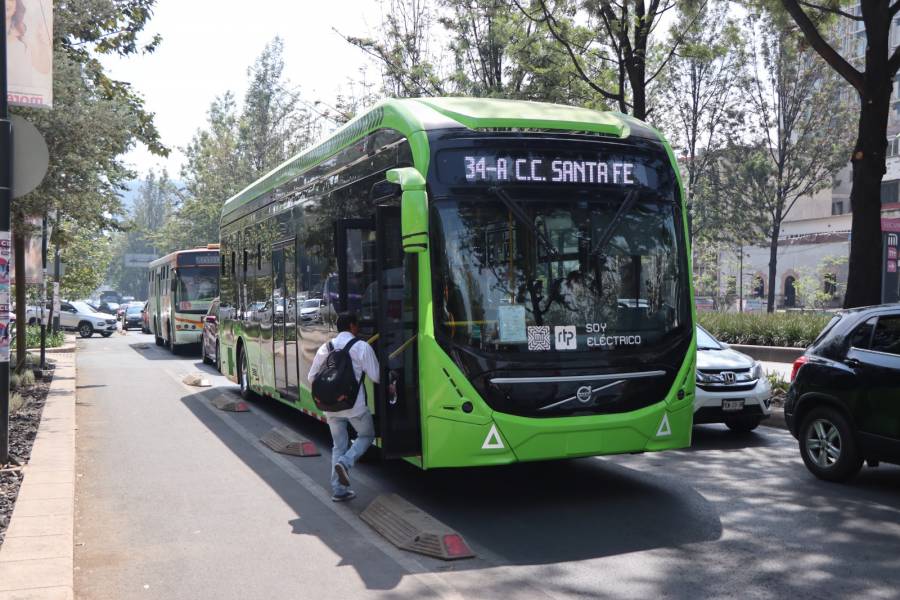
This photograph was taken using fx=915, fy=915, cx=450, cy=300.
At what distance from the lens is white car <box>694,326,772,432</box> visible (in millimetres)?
11078

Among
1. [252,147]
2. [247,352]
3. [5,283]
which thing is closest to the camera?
[5,283]

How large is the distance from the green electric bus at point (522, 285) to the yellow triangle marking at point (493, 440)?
0.02m

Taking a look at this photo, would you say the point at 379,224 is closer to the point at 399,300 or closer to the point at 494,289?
the point at 399,300

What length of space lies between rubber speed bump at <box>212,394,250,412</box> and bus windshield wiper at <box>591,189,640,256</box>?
8.39 m

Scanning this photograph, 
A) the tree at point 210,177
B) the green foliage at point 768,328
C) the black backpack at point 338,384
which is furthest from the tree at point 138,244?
the black backpack at point 338,384

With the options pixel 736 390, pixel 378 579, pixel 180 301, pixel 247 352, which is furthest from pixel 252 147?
pixel 378 579

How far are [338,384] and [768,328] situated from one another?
62.7ft

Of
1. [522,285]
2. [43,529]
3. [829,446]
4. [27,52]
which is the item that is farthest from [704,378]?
[27,52]

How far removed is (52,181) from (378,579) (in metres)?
12.1

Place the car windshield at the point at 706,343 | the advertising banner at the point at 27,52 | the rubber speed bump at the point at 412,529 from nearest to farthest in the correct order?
1. the rubber speed bump at the point at 412,529
2. the advertising banner at the point at 27,52
3. the car windshield at the point at 706,343

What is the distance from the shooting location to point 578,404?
744 centimetres

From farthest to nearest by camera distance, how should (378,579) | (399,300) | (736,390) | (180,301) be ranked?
(180,301) → (736,390) → (399,300) → (378,579)

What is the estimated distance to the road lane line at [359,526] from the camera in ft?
18.9

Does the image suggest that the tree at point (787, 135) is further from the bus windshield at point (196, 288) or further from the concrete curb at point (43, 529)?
the concrete curb at point (43, 529)
